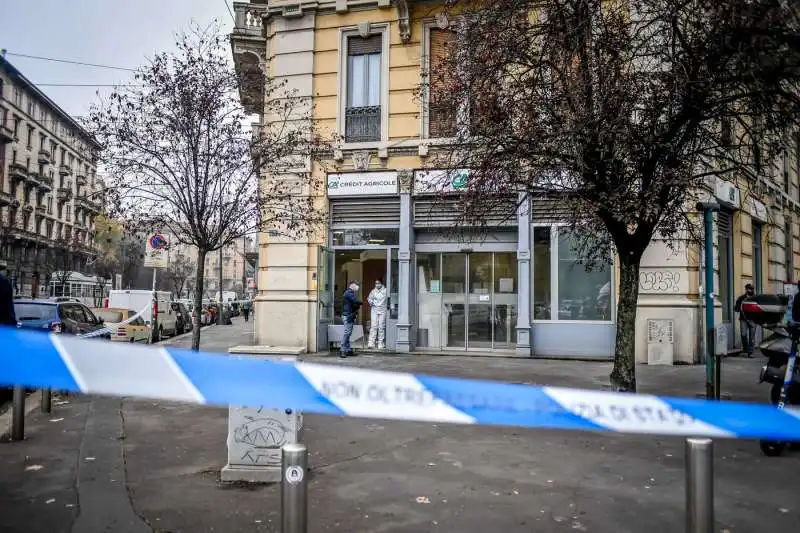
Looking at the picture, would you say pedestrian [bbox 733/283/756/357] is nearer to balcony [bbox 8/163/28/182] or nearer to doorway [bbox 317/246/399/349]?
doorway [bbox 317/246/399/349]

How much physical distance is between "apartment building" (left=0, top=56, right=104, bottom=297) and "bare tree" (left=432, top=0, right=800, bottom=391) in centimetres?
4428

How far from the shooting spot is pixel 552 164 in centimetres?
842

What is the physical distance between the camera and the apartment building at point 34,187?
51281 mm

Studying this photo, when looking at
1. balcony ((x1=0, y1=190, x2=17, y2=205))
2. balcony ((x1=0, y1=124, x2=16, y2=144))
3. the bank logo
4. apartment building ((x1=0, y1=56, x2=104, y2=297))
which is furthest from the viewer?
balcony ((x1=0, y1=124, x2=16, y2=144))

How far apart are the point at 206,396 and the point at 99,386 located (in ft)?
1.54

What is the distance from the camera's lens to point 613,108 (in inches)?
315

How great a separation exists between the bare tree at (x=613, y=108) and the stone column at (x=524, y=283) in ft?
16.5

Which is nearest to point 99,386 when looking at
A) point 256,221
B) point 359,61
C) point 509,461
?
point 509,461

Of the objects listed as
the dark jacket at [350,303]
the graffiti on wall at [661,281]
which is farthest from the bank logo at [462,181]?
the graffiti on wall at [661,281]

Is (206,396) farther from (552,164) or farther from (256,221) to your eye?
(256,221)

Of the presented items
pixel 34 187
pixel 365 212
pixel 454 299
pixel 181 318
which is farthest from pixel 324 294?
pixel 34 187

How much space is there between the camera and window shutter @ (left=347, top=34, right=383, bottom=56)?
52.3 ft

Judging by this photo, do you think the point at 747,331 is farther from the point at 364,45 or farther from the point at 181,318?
the point at 181,318

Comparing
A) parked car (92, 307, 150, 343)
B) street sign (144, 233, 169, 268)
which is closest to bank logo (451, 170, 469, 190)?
street sign (144, 233, 169, 268)
